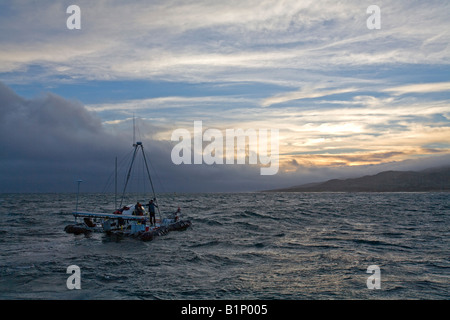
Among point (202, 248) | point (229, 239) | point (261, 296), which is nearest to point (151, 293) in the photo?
point (261, 296)

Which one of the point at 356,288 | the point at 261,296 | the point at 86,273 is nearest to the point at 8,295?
the point at 86,273

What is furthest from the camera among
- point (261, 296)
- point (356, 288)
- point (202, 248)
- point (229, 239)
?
point (229, 239)

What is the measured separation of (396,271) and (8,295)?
62.2ft

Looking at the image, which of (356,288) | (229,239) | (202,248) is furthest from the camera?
(229,239)

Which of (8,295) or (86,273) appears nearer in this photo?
(8,295)

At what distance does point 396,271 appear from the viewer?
1830 cm

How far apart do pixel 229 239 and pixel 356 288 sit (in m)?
16.1

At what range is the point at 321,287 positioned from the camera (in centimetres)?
1550

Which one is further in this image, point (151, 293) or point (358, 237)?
point (358, 237)
